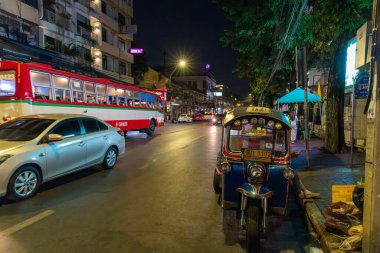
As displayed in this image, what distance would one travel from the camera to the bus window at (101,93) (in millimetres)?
16312

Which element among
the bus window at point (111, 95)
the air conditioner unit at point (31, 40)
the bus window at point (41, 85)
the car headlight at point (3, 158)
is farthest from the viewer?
the air conditioner unit at point (31, 40)

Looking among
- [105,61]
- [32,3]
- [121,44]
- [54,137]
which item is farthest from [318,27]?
[121,44]

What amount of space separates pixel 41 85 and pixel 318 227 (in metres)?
12.0

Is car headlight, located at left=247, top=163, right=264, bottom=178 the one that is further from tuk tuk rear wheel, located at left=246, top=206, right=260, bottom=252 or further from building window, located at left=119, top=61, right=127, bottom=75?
building window, located at left=119, top=61, right=127, bottom=75

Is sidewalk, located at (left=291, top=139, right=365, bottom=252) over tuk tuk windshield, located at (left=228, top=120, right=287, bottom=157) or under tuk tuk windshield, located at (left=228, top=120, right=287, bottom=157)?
under

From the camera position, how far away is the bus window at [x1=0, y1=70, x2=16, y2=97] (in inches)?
462

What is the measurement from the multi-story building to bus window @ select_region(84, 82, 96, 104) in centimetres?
529

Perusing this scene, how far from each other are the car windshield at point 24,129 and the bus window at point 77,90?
718cm

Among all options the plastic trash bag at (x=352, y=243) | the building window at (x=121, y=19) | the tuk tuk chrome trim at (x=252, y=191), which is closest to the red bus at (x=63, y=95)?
the tuk tuk chrome trim at (x=252, y=191)

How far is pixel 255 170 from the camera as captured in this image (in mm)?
4676

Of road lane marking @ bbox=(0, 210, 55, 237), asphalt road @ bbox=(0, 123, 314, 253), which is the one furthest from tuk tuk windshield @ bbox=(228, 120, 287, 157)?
road lane marking @ bbox=(0, 210, 55, 237)

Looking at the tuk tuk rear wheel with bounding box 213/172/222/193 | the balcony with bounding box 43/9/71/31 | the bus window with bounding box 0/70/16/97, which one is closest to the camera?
the tuk tuk rear wheel with bounding box 213/172/222/193

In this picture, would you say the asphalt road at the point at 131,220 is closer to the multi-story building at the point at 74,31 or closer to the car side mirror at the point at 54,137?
the car side mirror at the point at 54,137

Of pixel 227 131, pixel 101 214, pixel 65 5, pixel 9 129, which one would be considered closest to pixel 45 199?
pixel 101 214
